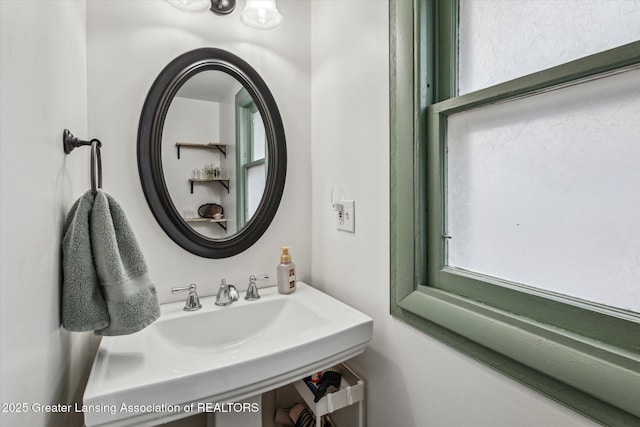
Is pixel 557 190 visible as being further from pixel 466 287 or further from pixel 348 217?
pixel 348 217

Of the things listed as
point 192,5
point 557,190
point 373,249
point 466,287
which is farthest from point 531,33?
point 192,5

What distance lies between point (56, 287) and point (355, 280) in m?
0.82

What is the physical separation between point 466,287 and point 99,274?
836mm

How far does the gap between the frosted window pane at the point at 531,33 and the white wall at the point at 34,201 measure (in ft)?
2.84

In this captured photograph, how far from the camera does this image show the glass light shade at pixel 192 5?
3.31 ft

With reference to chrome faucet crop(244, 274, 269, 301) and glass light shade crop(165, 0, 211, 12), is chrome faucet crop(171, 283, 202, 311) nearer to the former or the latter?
chrome faucet crop(244, 274, 269, 301)

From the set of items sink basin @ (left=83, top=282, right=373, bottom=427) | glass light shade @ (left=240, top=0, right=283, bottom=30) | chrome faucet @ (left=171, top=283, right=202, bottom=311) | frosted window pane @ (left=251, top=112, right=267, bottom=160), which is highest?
glass light shade @ (left=240, top=0, right=283, bottom=30)

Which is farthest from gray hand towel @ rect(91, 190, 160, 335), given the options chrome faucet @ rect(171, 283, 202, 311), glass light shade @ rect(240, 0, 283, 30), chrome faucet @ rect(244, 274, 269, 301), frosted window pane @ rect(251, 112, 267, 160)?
glass light shade @ rect(240, 0, 283, 30)

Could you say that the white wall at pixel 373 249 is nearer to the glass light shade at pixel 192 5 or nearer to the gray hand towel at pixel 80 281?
the glass light shade at pixel 192 5

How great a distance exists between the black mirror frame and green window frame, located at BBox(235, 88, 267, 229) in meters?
0.04

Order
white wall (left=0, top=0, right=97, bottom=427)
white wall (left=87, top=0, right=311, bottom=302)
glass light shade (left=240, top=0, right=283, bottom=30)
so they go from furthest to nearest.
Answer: glass light shade (left=240, top=0, right=283, bottom=30) < white wall (left=87, top=0, right=311, bottom=302) < white wall (left=0, top=0, right=97, bottom=427)

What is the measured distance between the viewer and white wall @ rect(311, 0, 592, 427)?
66 centimetres

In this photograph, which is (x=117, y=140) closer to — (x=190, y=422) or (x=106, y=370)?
(x=106, y=370)

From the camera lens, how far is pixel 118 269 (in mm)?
673
